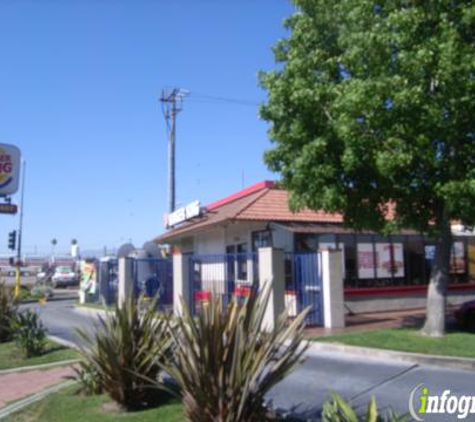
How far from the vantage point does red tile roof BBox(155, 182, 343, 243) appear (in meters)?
19.2

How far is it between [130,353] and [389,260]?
14063 millimetres

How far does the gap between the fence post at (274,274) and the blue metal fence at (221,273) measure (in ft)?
5.44

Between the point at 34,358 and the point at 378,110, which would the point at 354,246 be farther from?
the point at 34,358

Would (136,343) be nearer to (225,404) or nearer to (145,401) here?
Answer: (145,401)

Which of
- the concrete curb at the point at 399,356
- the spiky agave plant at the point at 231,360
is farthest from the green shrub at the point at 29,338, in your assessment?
the spiky agave plant at the point at 231,360

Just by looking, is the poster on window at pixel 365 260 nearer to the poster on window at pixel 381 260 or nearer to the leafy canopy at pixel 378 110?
the poster on window at pixel 381 260

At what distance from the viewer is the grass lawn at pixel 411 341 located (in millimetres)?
11008

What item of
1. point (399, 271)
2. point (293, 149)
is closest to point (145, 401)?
point (293, 149)

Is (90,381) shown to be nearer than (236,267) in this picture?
Yes

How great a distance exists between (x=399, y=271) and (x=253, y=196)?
5687 mm

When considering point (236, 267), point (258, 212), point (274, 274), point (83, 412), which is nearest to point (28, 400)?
point (83, 412)

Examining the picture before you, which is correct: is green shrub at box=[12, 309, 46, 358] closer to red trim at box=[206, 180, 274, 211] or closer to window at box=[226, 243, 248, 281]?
window at box=[226, 243, 248, 281]

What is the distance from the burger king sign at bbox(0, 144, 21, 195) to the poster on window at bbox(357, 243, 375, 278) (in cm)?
1253

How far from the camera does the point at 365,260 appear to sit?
19422 mm
